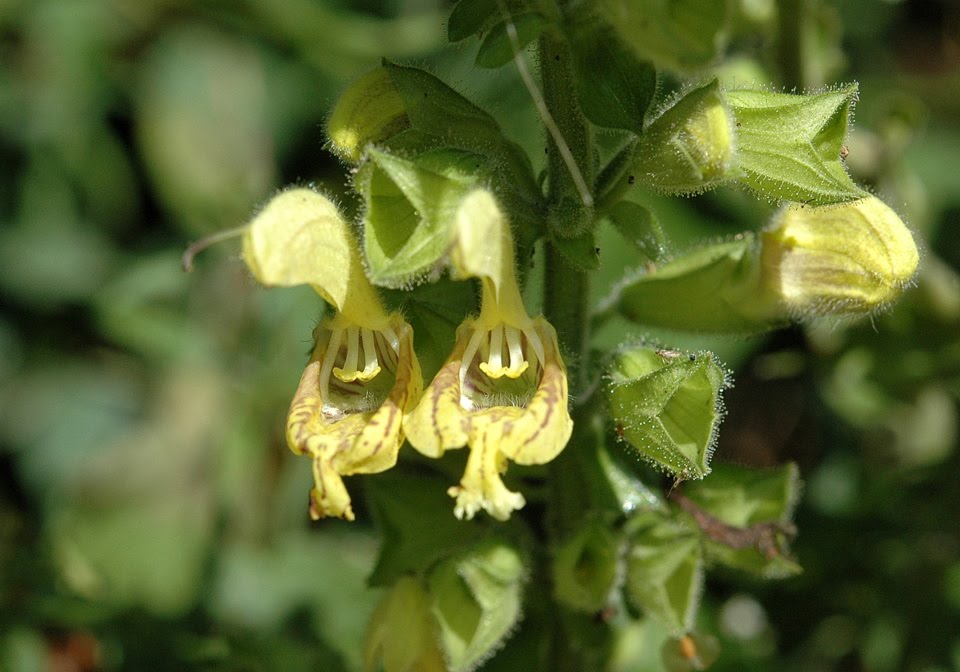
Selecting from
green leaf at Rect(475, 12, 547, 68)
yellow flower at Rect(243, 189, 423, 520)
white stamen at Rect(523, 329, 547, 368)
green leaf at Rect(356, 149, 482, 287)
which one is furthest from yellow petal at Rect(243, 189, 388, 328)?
green leaf at Rect(475, 12, 547, 68)

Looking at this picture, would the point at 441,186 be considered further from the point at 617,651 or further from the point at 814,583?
the point at 814,583

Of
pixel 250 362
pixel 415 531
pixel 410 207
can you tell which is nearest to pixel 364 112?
pixel 410 207

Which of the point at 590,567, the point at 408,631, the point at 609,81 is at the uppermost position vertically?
the point at 609,81

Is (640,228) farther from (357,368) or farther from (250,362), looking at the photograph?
(250,362)

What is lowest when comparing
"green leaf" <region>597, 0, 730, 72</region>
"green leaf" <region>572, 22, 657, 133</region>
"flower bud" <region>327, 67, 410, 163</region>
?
"flower bud" <region>327, 67, 410, 163</region>

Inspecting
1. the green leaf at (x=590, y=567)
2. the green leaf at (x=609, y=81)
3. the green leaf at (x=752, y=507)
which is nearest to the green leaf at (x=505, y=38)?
the green leaf at (x=609, y=81)

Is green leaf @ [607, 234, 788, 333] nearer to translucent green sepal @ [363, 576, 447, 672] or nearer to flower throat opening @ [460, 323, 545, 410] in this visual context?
flower throat opening @ [460, 323, 545, 410]
